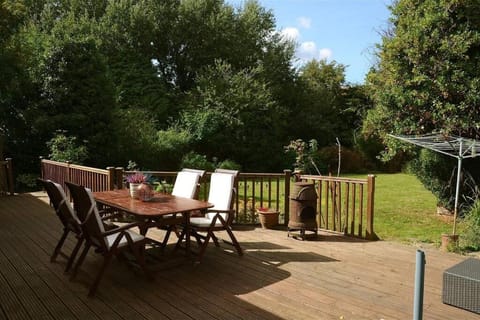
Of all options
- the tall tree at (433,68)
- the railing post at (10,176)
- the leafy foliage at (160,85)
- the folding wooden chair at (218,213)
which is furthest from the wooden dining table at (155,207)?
the leafy foliage at (160,85)

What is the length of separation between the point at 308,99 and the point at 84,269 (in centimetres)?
1678

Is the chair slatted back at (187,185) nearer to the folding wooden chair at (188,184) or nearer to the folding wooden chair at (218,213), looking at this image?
the folding wooden chair at (188,184)

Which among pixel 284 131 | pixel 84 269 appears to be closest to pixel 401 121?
pixel 84 269

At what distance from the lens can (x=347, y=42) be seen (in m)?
11.4

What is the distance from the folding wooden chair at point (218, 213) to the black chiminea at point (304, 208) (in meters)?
1.08

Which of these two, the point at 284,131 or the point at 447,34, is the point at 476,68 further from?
the point at 284,131

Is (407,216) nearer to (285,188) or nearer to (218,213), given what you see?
(285,188)

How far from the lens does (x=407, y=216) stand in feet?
27.8

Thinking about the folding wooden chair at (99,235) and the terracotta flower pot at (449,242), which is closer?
the folding wooden chair at (99,235)

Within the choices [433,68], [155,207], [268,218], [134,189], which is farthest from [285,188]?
[433,68]

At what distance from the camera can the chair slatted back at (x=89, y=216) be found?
3.51 meters

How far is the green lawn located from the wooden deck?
1672 millimetres

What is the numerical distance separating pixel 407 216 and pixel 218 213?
5665 mm

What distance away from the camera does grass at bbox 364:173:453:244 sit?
6779mm
